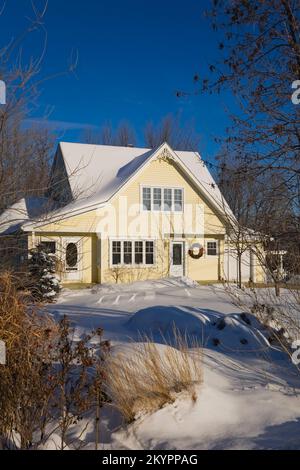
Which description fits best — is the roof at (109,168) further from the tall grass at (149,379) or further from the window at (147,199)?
the tall grass at (149,379)

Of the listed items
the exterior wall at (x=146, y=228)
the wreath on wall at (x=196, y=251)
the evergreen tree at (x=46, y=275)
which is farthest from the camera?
the wreath on wall at (x=196, y=251)

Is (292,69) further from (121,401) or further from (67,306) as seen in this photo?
(67,306)

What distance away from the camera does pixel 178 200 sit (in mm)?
22531

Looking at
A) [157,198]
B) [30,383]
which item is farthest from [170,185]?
[30,383]

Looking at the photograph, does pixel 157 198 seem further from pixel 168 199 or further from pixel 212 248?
pixel 212 248

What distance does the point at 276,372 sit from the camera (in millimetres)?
6547

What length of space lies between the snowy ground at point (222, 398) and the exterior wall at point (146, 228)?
1016cm

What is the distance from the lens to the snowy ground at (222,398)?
4.52 m

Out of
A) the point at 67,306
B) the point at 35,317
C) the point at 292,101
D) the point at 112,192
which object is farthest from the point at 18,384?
the point at 112,192

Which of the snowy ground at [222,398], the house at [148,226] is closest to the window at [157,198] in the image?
the house at [148,226]

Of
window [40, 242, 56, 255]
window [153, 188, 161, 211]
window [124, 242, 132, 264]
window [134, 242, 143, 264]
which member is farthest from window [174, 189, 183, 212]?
window [40, 242, 56, 255]

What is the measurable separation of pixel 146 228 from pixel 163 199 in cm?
181

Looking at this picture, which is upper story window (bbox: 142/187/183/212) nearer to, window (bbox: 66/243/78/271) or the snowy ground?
window (bbox: 66/243/78/271)

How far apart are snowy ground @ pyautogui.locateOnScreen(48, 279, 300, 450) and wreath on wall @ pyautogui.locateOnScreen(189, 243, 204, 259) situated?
475 inches
